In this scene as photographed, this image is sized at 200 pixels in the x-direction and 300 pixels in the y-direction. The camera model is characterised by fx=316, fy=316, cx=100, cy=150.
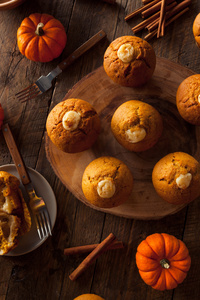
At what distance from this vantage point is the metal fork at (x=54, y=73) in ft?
7.77

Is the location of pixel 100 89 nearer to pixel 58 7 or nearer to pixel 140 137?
pixel 140 137

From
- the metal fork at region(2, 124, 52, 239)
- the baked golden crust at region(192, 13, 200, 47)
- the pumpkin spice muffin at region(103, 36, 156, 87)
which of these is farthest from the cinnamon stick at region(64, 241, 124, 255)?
the baked golden crust at region(192, 13, 200, 47)

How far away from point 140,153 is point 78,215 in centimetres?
65

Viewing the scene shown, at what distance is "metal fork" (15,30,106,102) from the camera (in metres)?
2.37

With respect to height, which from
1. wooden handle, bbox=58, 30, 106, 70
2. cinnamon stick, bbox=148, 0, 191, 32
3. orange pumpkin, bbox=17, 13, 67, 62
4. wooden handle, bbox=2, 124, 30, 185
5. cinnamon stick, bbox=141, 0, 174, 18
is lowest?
wooden handle, bbox=2, 124, 30, 185

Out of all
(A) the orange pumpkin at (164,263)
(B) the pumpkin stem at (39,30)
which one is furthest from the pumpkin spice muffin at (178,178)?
(B) the pumpkin stem at (39,30)

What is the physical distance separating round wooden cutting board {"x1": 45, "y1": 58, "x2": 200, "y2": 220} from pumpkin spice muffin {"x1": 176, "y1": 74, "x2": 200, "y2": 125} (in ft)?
0.49

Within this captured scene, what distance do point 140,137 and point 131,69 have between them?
442 millimetres

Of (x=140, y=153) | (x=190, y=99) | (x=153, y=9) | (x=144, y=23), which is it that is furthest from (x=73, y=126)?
(x=153, y=9)

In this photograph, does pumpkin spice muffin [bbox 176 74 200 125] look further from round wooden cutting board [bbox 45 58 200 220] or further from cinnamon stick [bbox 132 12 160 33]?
cinnamon stick [bbox 132 12 160 33]

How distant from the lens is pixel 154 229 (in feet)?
7.45

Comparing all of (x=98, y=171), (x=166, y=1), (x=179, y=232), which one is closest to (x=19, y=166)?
(x=98, y=171)

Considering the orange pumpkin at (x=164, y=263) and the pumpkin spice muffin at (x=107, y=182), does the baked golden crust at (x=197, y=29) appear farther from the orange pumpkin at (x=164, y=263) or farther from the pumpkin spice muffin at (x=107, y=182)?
the orange pumpkin at (x=164, y=263)

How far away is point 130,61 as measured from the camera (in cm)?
197
